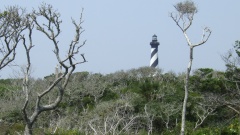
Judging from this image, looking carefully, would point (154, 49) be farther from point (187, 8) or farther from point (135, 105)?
point (187, 8)

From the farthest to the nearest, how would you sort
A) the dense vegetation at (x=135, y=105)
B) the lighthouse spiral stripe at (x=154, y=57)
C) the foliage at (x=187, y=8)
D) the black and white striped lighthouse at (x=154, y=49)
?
the black and white striped lighthouse at (x=154, y=49)
the lighthouse spiral stripe at (x=154, y=57)
the dense vegetation at (x=135, y=105)
the foliage at (x=187, y=8)

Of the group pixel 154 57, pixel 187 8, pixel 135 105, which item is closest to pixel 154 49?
pixel 154 57

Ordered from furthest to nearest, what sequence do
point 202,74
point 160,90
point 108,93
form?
point 202,74 < point 108,93 < point 160,90

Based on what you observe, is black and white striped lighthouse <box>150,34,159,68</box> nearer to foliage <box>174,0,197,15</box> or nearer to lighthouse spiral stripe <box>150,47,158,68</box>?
lighthouse spiral stripe <box>150,47,158,68</box>

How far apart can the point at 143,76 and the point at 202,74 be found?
17.5ft

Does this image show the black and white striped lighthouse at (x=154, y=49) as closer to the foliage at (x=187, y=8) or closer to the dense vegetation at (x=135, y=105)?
the dense vegetation at (x=135, y=105)

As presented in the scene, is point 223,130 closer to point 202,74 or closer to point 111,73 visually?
point 202,74

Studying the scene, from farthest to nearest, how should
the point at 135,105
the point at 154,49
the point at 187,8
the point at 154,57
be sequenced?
the point at 154,49
the point at 154,57
the point at 135,105
the point at 187,8

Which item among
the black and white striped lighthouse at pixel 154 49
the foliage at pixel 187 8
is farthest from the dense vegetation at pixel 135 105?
the black and white striped lighthouse at pixel 154 49

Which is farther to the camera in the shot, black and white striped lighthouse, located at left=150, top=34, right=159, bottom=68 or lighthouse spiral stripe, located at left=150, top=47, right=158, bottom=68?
black and white striped lighthouse, located at left=150, top=34, right=159, bottom=68

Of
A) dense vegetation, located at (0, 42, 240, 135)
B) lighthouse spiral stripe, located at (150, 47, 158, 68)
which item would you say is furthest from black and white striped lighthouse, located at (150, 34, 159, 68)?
dense vegetation, located at (0, 42, 240, 135)

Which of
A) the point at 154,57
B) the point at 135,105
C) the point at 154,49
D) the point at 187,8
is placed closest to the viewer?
the point at 187,8

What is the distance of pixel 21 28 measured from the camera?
640 inches

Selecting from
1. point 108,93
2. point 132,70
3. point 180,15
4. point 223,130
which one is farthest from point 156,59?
point 180,15
